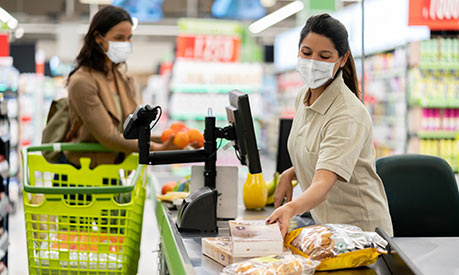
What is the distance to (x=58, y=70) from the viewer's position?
21875 millimetres

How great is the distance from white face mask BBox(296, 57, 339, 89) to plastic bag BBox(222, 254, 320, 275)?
2.82 ft

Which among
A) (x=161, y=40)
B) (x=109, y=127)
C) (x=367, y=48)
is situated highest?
(x=161, y=40)

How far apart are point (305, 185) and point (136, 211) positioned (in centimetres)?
70

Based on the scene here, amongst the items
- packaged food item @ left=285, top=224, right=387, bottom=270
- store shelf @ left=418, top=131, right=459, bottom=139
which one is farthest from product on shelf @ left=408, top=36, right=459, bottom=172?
packaged food item @ left=285, top=224, right=387, bottom=270

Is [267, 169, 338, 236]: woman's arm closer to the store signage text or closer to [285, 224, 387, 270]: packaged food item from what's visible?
[285, 224, 387, 270]: packaged food item

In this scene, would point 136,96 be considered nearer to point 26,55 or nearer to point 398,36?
point 398,36

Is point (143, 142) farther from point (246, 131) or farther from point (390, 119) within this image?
point (390, 119)

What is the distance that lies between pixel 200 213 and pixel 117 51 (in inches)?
48.8

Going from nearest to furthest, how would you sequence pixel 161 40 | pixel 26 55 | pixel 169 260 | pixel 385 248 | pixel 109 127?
pixel 385 248 < pixel 169 260 < pixel 109 127 < pixel 26 55 < pixel 161 40

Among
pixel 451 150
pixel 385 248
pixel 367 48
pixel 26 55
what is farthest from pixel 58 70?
pixel 385 248

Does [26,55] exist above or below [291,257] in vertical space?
above

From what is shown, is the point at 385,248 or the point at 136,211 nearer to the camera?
the point at 385,248

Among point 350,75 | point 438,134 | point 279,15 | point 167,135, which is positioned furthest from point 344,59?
point 279,15

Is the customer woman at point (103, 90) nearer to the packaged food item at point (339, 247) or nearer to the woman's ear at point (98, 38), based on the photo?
the woman's ear at point (98, 38)
